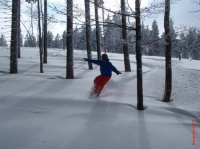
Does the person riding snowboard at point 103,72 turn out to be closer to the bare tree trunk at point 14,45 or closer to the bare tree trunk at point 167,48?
the bare tree trunk at point 167,48

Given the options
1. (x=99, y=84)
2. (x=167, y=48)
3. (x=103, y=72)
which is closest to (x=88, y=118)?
(x=99, y=84)

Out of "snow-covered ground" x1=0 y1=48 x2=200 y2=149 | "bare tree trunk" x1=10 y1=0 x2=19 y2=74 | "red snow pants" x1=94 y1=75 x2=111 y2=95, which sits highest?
"bare tree trunk" x1=10 y1=0 x2=19 y2=74

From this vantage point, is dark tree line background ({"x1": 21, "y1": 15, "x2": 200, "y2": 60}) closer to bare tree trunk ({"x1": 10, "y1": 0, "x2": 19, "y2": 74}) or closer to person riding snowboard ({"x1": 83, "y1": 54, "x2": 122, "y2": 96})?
person riding snowboard ({"x1": 83, "y1": 54, "x2": 122, "y2": 96})

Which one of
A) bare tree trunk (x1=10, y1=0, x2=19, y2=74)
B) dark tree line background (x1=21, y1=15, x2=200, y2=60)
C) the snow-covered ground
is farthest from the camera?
bare tree trunk (x1=10, y1=0, x2=19, y2=74)

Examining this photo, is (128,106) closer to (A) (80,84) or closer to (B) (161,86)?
(A) (80,84)

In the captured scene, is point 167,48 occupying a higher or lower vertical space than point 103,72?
higher

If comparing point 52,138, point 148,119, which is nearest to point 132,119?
point 148,119

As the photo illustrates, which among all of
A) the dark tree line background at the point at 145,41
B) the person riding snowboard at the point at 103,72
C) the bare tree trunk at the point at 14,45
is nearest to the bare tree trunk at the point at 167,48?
the dark tree line background at the point at 145,41

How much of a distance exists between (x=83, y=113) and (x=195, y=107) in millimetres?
4388

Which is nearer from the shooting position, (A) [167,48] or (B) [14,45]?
(A) [167,48]

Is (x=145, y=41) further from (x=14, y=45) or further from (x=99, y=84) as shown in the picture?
(x=14, y=45)

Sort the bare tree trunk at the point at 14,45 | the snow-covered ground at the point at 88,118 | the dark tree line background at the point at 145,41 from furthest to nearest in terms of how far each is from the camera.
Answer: the bare tree trunk at the point at 14,45 < the dark tree line background at the point at 145,41 < the snow-covered ground at the point at 88,118

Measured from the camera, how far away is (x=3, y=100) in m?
6.48

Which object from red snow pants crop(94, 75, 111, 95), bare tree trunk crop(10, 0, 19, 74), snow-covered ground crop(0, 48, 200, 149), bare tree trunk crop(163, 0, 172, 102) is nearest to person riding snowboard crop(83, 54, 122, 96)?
red snow pants crop(94, 75, 111, 95)
